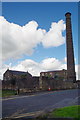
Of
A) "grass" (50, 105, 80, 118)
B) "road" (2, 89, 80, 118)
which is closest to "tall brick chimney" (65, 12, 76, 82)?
"road" (2, 89, 80, 118)

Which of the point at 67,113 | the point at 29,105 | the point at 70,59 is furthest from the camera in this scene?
the point at 70,59

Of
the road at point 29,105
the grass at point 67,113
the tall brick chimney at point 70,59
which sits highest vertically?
the tall brick chimney at point 70,59

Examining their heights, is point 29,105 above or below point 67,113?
below

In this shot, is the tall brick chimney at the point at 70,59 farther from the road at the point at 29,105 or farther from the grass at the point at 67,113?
the grass at the point at 67,113

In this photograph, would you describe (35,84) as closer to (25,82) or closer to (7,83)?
(25,82)

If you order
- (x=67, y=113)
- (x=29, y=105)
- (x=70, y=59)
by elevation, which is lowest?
(x=29, y=105)

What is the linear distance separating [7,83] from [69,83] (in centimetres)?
2356

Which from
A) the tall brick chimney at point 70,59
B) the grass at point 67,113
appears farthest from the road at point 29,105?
the tall brick chimney at point 70,59

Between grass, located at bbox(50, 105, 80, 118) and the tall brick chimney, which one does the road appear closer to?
grass, located at bbox(50, 105, 80, 118)

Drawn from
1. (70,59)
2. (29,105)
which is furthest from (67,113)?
(70,59)

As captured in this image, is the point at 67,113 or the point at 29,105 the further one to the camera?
the point at 29,105

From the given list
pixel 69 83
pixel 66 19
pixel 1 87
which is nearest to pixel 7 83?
pixel 1 87

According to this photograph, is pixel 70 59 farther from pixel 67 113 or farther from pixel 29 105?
pixel 67 113

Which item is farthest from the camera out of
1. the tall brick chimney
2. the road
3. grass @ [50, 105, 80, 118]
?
the tall brick chimney
